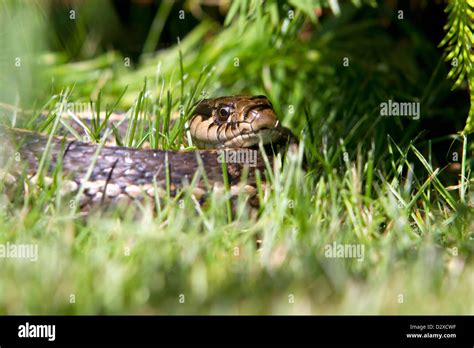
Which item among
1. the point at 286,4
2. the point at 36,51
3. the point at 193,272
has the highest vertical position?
the point at 286,4

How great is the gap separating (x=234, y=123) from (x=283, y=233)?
103 cm

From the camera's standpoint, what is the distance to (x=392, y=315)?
92.4 inches

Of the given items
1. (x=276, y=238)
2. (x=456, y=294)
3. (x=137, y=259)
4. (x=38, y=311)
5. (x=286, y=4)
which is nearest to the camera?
(x=38, y=311)

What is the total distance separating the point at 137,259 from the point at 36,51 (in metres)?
1.58

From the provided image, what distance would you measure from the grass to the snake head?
4.3 inches

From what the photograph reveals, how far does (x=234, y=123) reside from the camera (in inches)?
156

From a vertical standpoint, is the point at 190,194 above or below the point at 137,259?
above

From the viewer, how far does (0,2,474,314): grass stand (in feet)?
7.88
